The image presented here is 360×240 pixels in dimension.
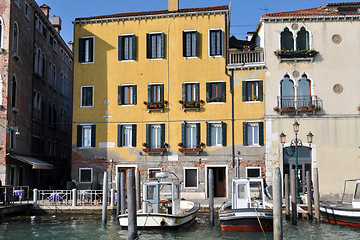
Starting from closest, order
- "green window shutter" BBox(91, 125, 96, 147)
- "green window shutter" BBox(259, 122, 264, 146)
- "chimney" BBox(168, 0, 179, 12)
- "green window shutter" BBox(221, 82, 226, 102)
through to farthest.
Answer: "green window shutter" BBox(259, 122, 264, 146), "green window shutter" BBox(221, 82, 226, 102), "green window shutter" BBox(91, 125, 96, 147), "chimney" BBox(168, 0, 179, 12)

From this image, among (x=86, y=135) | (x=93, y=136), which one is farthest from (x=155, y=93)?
(x=86, y=135)

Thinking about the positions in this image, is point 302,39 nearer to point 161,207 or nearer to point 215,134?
point 215,134

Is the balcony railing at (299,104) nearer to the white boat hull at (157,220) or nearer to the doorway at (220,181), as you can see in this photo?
the doorway at (220,181)

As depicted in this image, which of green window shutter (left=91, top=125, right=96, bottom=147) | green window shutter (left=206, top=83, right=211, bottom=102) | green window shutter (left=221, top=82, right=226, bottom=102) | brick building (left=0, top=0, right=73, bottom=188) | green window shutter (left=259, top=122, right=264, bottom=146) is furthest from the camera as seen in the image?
green window shutter (left=91, top=125, right=96, bottom=147)

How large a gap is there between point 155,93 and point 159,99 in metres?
0.41

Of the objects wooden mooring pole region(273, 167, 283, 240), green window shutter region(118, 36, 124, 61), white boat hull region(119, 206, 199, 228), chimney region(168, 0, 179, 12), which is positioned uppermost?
chimney region(168, 0, 179, 12)

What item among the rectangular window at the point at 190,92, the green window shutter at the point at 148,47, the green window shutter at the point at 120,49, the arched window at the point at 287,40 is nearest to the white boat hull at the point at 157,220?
the rectangular window at the point at 190,92

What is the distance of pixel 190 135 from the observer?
25.8m

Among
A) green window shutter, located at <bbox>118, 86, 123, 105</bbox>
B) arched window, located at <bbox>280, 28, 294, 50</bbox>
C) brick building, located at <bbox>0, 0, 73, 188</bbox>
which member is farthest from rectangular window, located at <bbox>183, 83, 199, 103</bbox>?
brick building, located at <bbox>0, 0, 73, 188</bbox>

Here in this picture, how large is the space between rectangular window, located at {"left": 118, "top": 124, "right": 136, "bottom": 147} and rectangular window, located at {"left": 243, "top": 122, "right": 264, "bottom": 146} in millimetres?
5968

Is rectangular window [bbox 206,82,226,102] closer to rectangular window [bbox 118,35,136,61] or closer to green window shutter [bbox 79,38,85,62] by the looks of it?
rectangular window [bbox 118,35,136,61]

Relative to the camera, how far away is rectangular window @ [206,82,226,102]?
25.6 m

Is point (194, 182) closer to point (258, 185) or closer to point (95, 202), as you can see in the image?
point (95, 202)

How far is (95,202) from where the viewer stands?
2177 centimetres
